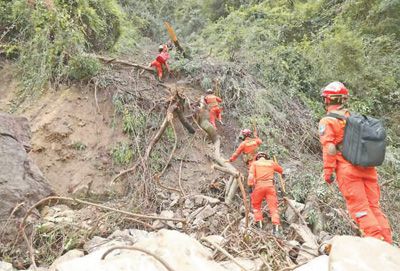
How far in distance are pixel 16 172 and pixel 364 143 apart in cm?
458

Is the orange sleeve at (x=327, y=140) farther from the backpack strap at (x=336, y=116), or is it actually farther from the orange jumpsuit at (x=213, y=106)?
the orange jumpsuit at (x=213, y=106)

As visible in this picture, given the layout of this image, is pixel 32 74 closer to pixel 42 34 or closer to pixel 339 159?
pixel 42 34

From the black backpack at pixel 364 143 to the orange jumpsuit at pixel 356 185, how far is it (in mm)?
136

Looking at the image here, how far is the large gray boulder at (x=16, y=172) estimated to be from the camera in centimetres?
545

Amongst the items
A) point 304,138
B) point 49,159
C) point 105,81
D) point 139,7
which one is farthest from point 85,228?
point 139,7

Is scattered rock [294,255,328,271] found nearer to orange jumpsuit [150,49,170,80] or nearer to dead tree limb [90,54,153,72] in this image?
dead tree limb [90,54,153,72]

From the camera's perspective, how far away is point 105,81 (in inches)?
360

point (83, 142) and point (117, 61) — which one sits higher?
point (117, 61)

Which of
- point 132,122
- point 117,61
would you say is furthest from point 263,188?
point 117,61

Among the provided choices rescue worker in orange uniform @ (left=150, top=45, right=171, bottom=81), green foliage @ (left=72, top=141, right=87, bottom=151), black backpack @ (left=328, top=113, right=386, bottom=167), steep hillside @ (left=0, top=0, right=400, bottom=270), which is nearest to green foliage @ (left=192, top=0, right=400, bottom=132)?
steep hillside @ (left=0, top=0, right=400, bottom=270)

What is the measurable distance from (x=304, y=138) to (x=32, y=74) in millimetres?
6415

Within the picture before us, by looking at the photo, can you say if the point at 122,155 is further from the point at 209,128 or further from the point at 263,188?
the point at 263,188

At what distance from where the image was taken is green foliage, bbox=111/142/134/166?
8.01 metres

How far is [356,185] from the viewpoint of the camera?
4164mm
